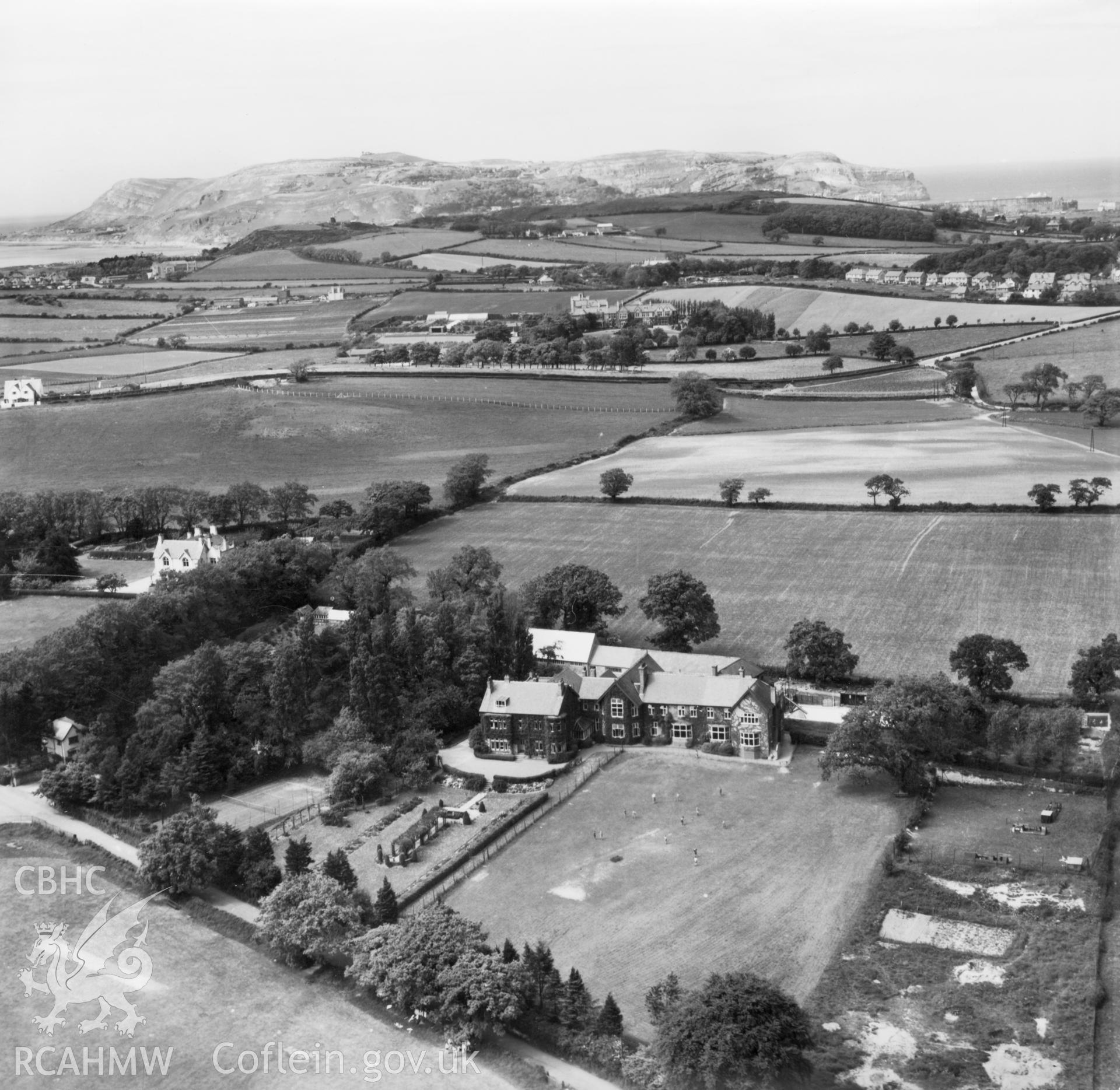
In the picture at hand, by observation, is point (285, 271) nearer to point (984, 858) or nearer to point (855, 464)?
point (855, 464)

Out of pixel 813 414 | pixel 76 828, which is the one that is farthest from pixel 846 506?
pixel 76 828

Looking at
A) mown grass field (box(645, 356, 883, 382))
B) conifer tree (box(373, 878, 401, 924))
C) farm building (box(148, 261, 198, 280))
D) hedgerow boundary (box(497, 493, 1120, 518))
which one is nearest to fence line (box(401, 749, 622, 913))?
conifer tree (box(373, 878, 401, 924))

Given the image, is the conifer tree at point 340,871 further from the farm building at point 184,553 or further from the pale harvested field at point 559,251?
the pale harvested field at point 559,251

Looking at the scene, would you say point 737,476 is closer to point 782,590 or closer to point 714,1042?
point 782,590

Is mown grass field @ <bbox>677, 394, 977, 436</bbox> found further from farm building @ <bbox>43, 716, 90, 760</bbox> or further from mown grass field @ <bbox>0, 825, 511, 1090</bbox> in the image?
mown grass field @ <bbox>0, 825, 511, 1090</bbox>

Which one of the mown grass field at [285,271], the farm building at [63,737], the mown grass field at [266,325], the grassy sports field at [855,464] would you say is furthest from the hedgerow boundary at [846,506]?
the mown grass field at [285,271]

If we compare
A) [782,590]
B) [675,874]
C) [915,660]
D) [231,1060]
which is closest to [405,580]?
A: [782,590]

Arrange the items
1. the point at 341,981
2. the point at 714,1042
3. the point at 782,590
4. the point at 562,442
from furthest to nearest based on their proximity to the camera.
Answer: the point at 562,442
the point at 782,590
the point at 341,981
the point at 714,1042
